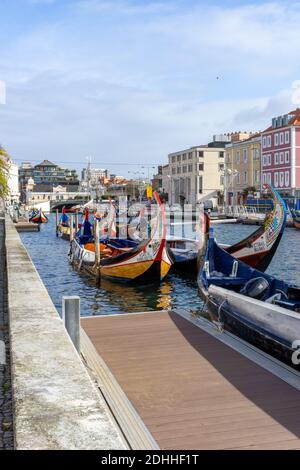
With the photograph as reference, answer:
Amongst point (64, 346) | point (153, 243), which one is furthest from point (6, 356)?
point (153, 243)

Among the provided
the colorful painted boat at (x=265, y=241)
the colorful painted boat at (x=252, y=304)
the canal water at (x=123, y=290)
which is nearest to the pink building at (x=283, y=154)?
the canal water at (x=123, y=290)

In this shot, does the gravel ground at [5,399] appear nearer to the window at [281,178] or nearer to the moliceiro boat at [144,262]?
the moliceiro boat at [144,262]

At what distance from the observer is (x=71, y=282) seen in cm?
1770

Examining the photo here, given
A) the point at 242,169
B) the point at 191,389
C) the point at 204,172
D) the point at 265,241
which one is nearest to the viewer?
the point at 191,389

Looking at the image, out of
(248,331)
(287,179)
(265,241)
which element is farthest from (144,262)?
(287,179)

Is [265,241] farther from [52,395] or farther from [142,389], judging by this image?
[52,395]

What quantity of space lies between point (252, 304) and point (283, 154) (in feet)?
160

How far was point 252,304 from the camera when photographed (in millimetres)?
7168

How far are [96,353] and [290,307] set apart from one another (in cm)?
280

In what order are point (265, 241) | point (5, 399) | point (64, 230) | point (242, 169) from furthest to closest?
point (242, 169) → point (64, 230) → point (265, 241) → point (5, 399)

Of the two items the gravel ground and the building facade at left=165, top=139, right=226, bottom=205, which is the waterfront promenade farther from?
the building facade at left=165, top=139, right=226, bottom=205

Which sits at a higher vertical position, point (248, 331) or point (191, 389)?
point (248, 331)

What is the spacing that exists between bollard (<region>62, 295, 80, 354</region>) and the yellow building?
56257 millimetres
